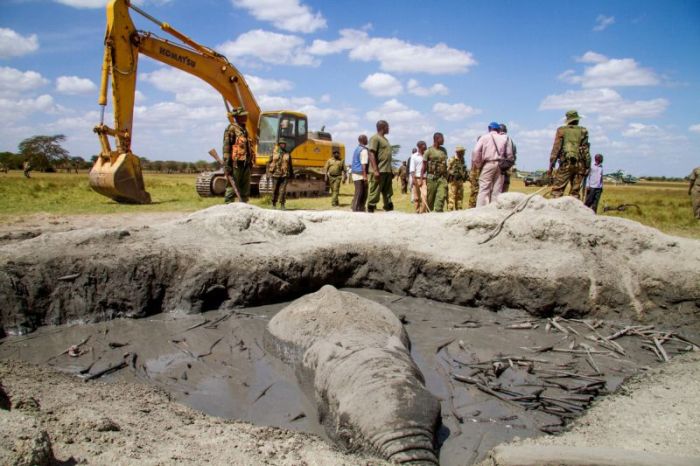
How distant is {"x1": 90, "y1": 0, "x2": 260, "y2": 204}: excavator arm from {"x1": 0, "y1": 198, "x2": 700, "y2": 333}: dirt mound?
6214 mm

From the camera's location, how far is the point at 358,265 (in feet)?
20.1

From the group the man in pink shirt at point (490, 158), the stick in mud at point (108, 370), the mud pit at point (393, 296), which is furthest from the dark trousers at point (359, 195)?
the stick in mud at point (108, 370)

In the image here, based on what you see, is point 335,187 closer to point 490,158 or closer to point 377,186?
point 377,186

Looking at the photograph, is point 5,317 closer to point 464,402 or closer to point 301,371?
point 301,371

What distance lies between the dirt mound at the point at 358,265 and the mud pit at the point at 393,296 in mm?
16

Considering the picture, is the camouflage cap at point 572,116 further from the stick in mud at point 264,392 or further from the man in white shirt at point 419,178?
the stick in mud at point 264,392

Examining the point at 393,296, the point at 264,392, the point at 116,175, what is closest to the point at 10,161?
the point at 116,175

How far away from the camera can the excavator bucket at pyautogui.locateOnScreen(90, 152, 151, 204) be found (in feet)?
37.7

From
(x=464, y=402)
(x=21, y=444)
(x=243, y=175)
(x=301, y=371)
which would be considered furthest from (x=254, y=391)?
(x=243, y=175)

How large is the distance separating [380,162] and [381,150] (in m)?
0.22

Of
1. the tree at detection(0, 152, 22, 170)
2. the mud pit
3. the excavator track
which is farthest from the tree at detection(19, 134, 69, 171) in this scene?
the mud pit

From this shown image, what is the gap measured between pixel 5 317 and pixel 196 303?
1715 mm

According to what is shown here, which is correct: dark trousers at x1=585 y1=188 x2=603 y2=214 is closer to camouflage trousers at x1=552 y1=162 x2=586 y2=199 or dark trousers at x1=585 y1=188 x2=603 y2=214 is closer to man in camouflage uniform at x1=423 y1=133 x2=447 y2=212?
camouflage trousers at x1=552 y1=162 x2=586 y2=199

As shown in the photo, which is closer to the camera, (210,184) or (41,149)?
(210,184)
